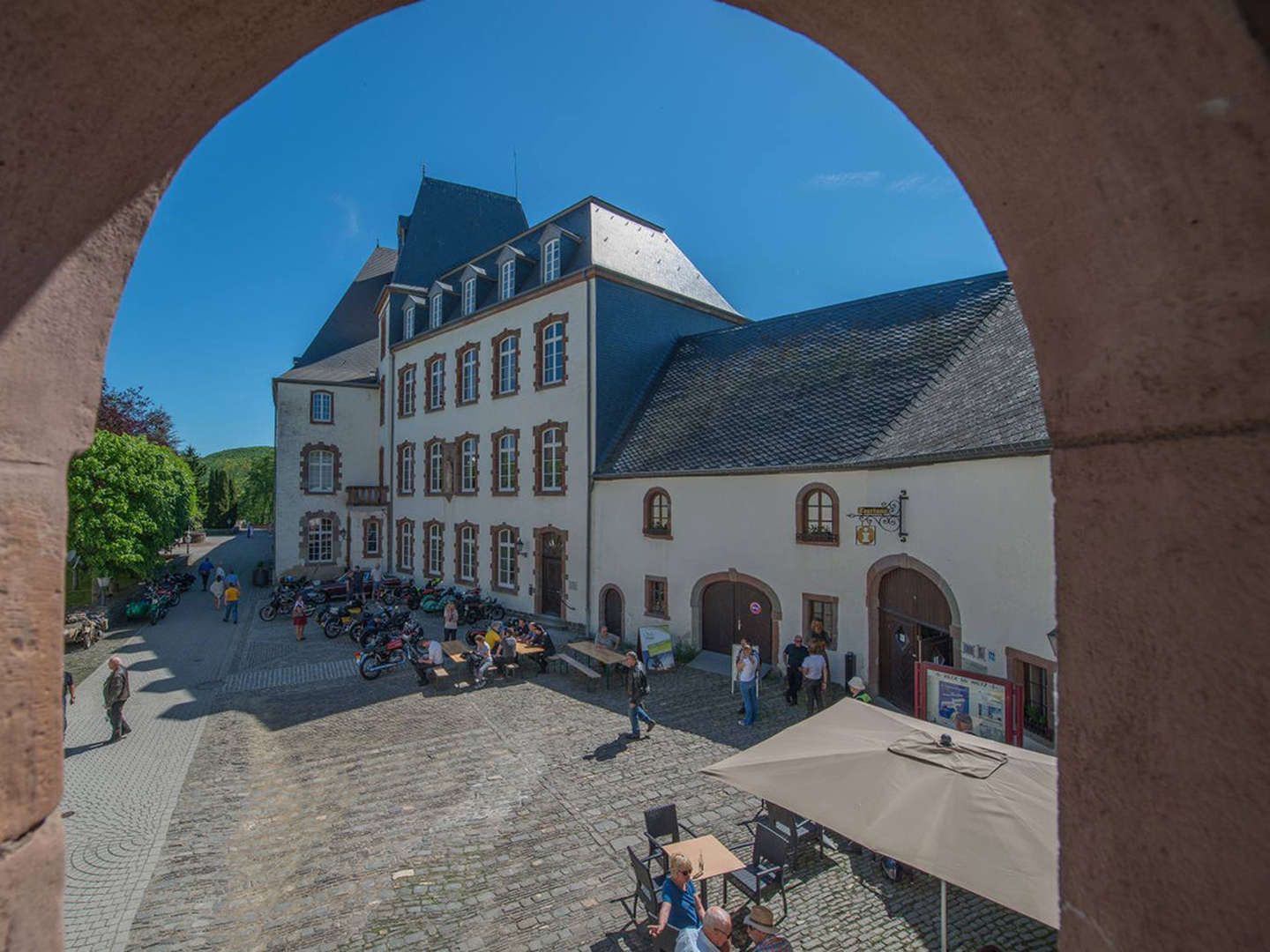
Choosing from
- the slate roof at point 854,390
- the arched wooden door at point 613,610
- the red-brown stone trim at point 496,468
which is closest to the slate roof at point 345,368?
the red-brown stone trim at point 496,468

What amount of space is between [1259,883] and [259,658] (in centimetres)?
1996

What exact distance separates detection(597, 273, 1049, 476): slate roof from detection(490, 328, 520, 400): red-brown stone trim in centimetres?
504

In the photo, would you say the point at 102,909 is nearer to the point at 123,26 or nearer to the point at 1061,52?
the point at 123,26

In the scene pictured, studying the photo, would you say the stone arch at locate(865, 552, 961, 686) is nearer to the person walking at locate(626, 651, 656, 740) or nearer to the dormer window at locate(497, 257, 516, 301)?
the person walking at locate(626, 651, 656, 740)

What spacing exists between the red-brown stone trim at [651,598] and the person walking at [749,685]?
528cm

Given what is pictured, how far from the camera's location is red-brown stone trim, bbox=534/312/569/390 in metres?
20.7

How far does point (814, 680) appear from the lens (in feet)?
38.9

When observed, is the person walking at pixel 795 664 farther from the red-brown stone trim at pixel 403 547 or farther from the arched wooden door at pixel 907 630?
the red-brown stone trim at pixel 403 547

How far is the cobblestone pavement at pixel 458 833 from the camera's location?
6223 mm

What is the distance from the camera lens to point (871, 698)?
40.0 feet

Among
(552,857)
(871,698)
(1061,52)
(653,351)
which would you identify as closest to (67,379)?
(1061,52)

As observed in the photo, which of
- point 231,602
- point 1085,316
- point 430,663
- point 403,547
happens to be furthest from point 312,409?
point 1085,316

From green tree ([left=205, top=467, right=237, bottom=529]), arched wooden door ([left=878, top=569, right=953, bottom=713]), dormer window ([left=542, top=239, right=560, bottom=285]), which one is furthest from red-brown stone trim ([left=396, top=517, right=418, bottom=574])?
green tree ([left=205, top=467, right=237, bottom=529])

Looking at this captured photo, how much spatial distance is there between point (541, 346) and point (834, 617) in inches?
519
